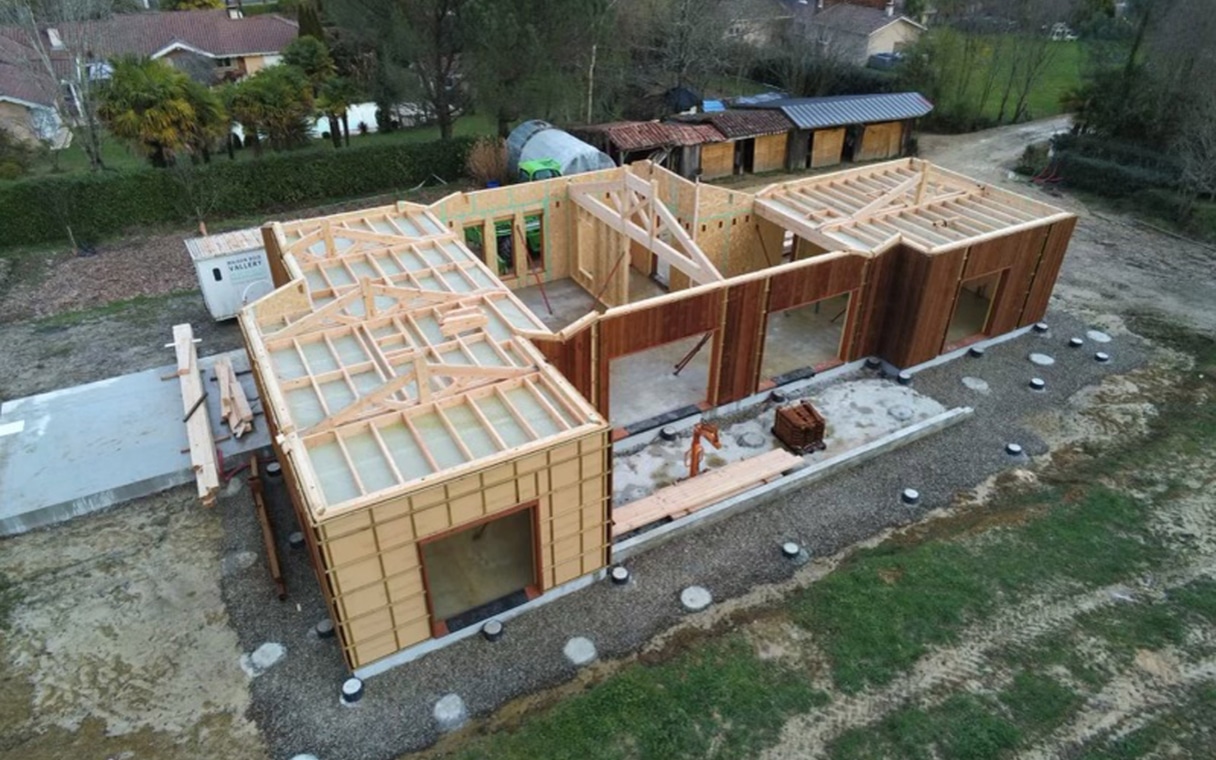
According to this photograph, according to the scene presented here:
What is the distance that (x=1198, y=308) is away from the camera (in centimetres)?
2188

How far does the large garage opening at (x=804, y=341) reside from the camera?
18562 mm

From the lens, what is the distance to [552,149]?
91.8ft

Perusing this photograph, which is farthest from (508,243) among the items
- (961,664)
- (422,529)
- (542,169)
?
(961,664)

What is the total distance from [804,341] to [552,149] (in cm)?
1311

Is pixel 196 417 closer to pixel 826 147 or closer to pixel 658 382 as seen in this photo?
pixel 658 382

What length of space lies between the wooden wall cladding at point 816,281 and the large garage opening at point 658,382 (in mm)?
1762

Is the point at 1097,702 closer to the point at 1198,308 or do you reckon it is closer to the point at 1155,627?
the point at 1155,627

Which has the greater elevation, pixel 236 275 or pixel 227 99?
pixel 227 99

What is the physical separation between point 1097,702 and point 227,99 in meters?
31.8

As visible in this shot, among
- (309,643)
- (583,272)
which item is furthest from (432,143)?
(309,643)

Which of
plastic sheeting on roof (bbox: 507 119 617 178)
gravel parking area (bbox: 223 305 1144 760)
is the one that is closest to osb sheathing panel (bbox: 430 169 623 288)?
plastic sheeting on roof (bbox: 507 119 617 178)

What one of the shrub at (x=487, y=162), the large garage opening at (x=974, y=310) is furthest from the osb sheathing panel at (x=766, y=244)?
the shrub at (x=487, y=162)

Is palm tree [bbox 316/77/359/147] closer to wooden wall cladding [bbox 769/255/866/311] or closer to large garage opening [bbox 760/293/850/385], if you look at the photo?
large garage opening [bbox 760/293/850/385]

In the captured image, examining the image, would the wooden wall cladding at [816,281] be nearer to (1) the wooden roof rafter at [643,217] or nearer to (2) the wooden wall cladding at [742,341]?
(2) the wooden wall cladding at [742,341]
